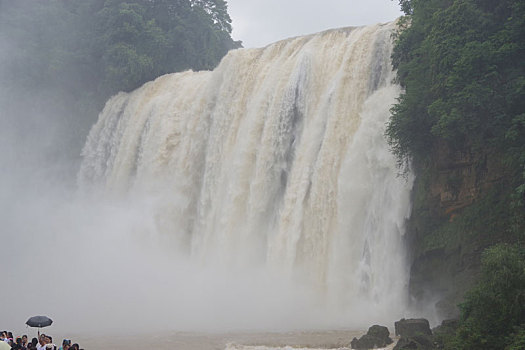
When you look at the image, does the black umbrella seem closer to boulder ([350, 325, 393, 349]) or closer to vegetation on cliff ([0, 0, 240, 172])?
boulder ([350, 325, 393, 349])

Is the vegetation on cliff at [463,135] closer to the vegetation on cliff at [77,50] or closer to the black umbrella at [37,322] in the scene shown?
the black umbrella at [37,322]

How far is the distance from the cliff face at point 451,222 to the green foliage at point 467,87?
15.8 inches

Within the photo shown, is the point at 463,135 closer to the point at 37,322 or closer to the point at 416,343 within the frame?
the point at 416,343

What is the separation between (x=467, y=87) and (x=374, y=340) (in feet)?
20.4

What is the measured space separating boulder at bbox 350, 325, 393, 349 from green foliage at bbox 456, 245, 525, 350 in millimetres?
2531

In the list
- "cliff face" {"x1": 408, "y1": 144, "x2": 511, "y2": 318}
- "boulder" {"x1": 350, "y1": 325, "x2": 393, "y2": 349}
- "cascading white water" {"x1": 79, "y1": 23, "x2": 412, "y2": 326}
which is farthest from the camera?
"cascading white water" {"x1": 79, "y1": 23, "x2": 412, "y2": 326}

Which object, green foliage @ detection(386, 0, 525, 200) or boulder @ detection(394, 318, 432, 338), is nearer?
boulder @ detection(394, 318, 432, 338)

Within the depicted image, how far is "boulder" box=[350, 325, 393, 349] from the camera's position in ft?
45.1

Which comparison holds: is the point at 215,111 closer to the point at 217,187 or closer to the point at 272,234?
the point at 217,187

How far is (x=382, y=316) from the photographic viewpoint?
1709 centimetres

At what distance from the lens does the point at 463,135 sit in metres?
16.0

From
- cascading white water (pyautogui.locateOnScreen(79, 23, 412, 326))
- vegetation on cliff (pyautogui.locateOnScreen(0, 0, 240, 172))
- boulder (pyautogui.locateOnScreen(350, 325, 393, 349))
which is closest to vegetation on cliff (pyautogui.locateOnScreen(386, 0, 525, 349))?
cascading white water (pyautogui.locateOnScreen(79, 23, 412, 326))

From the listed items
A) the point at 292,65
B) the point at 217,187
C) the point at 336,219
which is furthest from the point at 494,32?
the point at 217,187

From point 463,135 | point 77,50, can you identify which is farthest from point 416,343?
point 77,50
